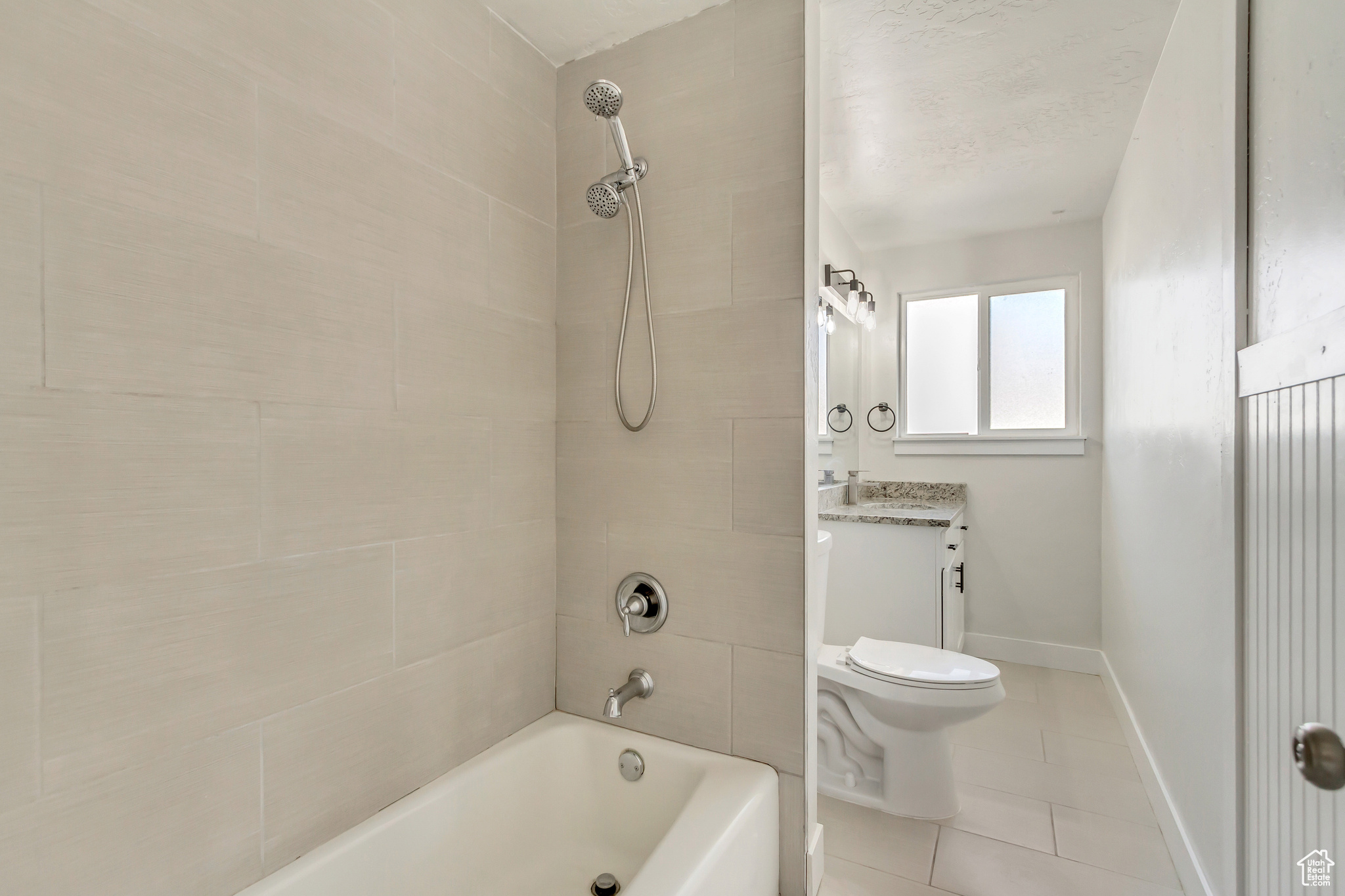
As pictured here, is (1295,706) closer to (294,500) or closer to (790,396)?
(790,396)

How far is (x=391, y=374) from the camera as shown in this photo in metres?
1.26

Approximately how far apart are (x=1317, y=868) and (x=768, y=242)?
145 cm

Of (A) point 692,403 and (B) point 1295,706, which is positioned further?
(A) point 692,403

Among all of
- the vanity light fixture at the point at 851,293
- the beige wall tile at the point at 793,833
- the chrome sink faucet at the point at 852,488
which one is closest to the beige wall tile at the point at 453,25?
the beige wall tile at the point at 793,833

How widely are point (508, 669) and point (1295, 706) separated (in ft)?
5.14

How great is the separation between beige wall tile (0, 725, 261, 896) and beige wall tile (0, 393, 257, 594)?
29 cm

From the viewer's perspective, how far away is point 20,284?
793 millimetres

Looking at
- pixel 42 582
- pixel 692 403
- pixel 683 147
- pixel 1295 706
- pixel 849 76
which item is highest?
pixel 849 76

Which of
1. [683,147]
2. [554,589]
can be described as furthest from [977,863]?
[683,147]

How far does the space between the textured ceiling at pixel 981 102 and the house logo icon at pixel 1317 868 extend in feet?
6.69

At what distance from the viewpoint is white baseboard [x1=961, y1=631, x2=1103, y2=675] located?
10.8 ft

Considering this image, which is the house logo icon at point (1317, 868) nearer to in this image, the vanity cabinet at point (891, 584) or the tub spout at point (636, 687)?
the tub spout at point (636, 687)

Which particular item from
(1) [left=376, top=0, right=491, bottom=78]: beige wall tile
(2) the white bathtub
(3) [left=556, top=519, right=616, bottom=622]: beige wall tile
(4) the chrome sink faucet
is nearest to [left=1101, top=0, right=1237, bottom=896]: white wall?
(2) the white bathtub

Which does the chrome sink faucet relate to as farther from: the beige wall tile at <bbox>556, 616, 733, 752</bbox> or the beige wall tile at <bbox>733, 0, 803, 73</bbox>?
the beige wall tile at <bbox>733, 0, 803, 73</bbox>
